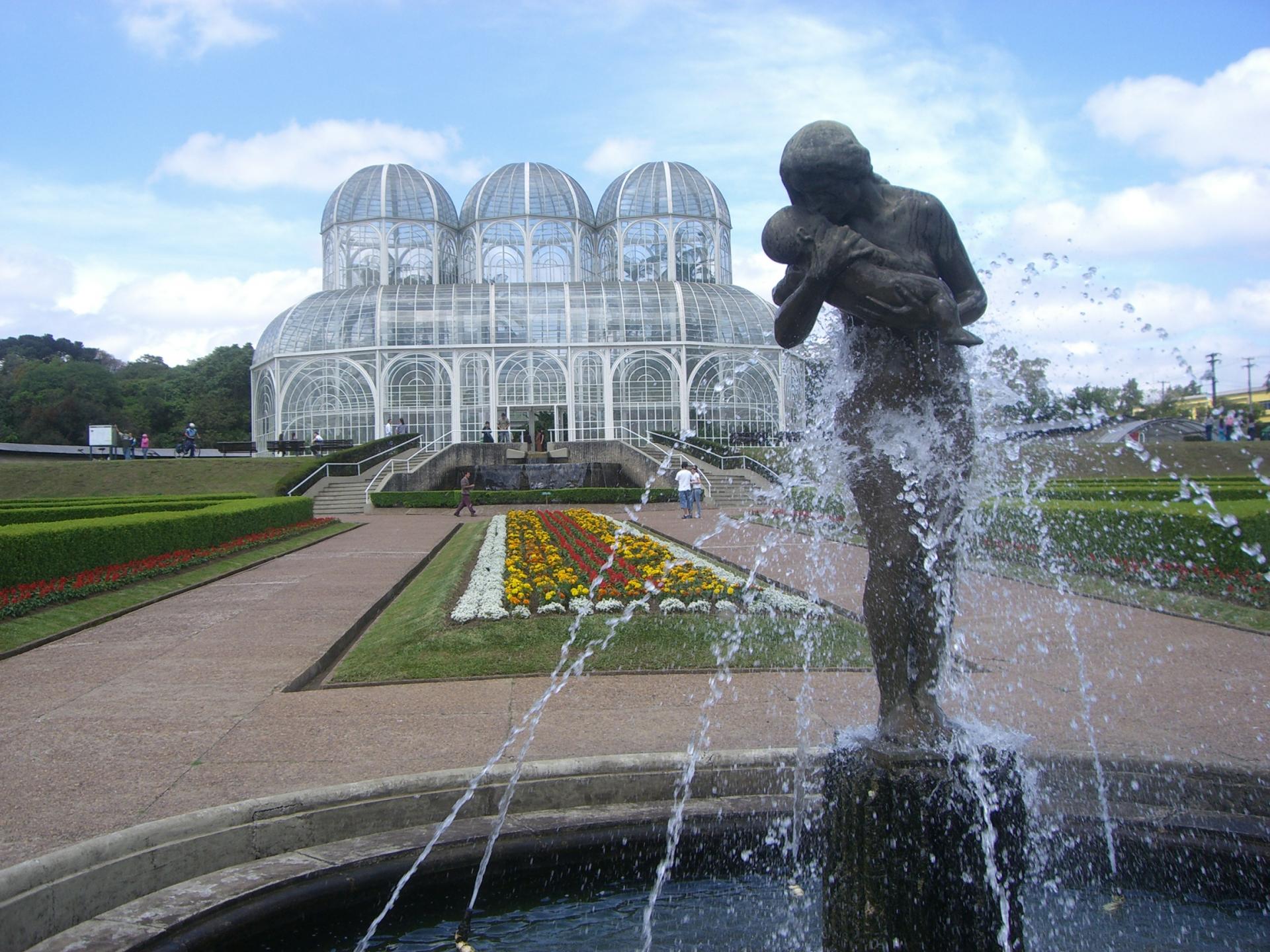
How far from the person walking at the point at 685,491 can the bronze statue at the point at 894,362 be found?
16.9 metres

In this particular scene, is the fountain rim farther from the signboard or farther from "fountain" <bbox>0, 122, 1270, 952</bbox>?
the signboard

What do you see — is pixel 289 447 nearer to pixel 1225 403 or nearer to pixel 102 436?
pixel 102 436

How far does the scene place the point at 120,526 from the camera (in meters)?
11.8

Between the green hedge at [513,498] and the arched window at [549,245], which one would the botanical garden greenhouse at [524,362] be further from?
the green hedge at [513,498]

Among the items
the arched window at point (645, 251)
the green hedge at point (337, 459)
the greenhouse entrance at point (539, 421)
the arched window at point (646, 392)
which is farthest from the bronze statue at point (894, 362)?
the arched window at point (645, 251)

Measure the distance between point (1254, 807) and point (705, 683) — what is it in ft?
10.0

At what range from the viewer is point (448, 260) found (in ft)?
146

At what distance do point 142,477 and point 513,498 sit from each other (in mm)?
10667

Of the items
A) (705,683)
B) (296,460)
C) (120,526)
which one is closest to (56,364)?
(296,460)

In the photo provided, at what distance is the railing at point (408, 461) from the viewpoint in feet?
89.8

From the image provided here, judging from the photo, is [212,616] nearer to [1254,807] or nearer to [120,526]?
[120,526]

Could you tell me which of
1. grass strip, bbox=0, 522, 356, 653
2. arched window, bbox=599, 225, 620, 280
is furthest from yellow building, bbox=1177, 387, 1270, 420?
grass strip, bbox=0, 522, 356, 653

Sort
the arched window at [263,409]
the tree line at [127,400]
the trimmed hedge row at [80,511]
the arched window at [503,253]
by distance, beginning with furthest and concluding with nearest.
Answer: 1. the tree line at [127,400]
2. the arched window at [503,253]
3. the arched window at [263,409]
4. the trimmed hedge row at [80,511]

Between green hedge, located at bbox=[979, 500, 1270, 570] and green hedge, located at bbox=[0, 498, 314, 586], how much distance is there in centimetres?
974
